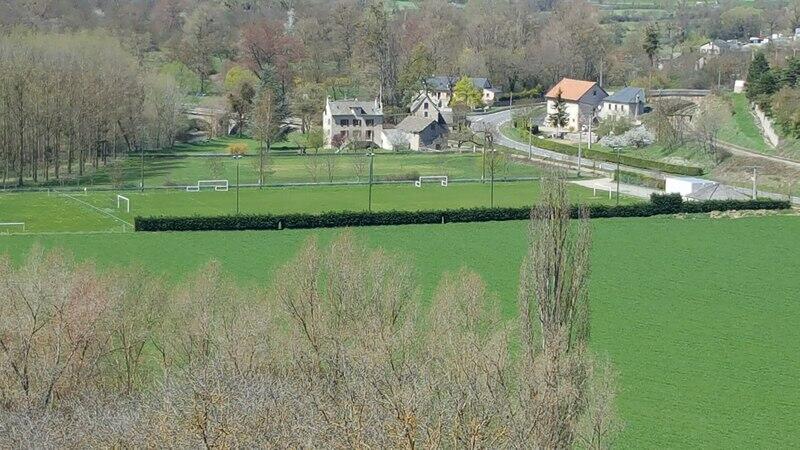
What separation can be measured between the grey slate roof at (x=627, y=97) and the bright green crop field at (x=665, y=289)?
31639mm

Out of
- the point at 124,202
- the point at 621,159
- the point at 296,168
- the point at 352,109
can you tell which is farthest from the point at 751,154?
the point at 124,202

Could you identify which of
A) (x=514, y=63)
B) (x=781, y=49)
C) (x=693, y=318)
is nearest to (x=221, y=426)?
(x=693, y=318)

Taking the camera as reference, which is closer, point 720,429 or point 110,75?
point 720,429

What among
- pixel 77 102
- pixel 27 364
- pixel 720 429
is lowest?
pixel 720 429

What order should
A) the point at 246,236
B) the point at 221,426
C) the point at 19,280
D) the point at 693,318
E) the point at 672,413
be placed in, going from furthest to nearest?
the point at 246,236 → the point at 693,318 → the point at 672,413 → the point at 19,280 → the point at 221,426

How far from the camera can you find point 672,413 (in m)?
24.3

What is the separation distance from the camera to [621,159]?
63250mm

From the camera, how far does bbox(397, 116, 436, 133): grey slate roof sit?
70125mm

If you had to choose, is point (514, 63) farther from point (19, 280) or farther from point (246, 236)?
point (19, 280)

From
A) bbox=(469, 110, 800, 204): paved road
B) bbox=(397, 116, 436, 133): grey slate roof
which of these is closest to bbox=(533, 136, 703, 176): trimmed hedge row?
bbox=(469, 110, 800, 204): paved road

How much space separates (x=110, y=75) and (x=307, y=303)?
4433 cm

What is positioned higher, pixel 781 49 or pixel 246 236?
pixel 781 49

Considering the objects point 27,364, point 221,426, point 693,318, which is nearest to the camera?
point 221,426

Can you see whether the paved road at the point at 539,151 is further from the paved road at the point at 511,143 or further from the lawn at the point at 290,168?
the lawn at the point at 290,168
